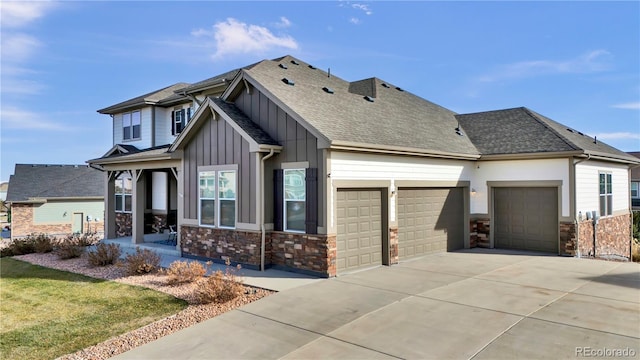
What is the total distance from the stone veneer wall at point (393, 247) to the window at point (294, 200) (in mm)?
2550

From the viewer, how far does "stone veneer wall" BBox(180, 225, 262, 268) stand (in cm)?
1028

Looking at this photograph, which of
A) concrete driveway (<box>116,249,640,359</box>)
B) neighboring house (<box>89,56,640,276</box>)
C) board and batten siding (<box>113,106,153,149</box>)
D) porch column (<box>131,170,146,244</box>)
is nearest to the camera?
concrete driveway (<box>116,249,640,359</box>)

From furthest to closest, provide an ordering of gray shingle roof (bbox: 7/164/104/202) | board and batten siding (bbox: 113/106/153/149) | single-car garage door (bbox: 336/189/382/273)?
1. gray shingle roof (bbox: 7/164/104/202)
2. board and batten siding (bbox: 113/106/153/149)
3. single-car garage door (bbox: 336/189/382/273)

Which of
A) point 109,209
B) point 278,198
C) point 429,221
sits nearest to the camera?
point 278,198

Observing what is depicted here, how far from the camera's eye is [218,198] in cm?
1145

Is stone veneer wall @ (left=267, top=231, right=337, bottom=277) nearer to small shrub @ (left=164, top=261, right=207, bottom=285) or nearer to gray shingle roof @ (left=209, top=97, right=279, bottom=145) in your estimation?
small shrub @ (left=164, top=261, right=207, bottom=285)

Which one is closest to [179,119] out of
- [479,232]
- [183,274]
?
[183,274]

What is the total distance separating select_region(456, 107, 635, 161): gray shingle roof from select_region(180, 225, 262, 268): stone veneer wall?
873 cm

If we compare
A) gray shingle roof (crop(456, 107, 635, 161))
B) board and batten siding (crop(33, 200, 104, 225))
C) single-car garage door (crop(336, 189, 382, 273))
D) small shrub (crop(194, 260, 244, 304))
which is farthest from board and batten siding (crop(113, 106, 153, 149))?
gray shingle roof (crop(456, 107, 635, 161))

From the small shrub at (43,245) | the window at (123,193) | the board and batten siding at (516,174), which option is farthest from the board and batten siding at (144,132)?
the board and batten siding at (516,174)

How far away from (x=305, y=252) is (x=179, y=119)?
11113mm

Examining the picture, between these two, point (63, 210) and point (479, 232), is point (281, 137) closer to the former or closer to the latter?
point (479, 232)

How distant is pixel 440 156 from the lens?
40.5 ft

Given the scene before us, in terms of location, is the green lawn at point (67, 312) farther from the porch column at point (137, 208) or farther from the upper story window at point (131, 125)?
the upper story window at point (131, 125)
